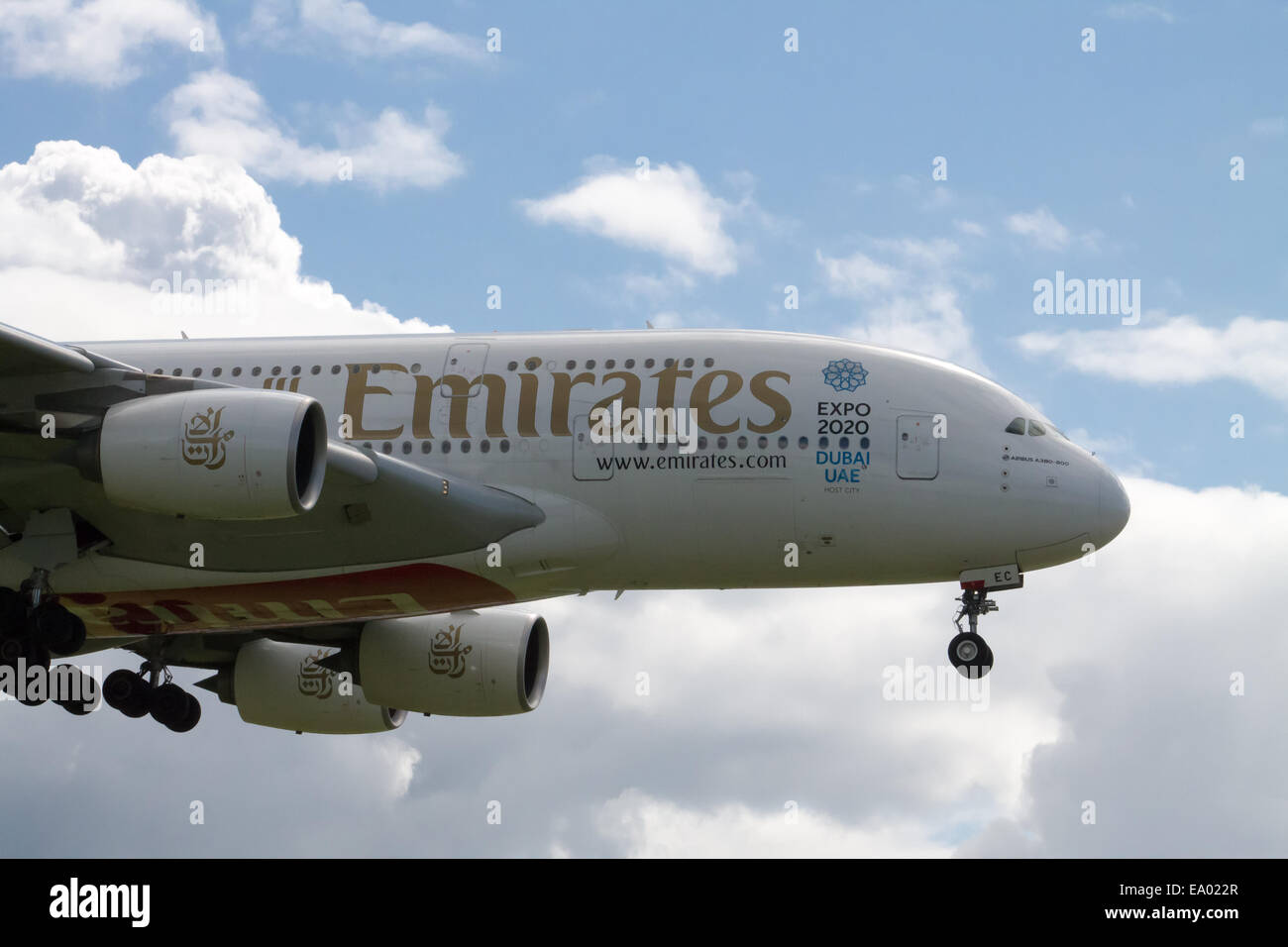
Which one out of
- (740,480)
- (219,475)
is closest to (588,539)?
(740,480)

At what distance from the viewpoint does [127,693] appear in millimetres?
28375

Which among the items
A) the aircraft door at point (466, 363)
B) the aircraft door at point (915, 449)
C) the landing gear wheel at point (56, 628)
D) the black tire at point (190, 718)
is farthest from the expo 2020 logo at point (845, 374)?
the black tire at point (190, 718)

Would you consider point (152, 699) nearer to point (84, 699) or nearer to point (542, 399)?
point (84, 699)

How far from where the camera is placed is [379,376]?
77.9ft

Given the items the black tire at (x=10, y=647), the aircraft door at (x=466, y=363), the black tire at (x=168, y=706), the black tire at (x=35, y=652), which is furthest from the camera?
the black tire at (x=168, y=706)

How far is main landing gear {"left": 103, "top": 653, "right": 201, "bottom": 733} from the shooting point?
1116 inches

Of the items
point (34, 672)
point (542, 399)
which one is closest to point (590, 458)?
point (542, 399)

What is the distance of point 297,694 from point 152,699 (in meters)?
2.44

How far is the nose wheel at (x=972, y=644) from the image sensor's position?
2305 centimetres

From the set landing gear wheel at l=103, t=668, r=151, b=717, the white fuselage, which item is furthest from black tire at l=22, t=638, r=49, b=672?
landing gear wheel at l=103, t=668, r=151, b=717

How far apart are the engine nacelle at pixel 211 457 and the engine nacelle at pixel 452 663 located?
7.45 m

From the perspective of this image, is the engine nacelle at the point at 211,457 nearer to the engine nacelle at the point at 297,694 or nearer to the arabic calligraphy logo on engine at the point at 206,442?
the arabic calligraphy logo on engine at the point at 206,442

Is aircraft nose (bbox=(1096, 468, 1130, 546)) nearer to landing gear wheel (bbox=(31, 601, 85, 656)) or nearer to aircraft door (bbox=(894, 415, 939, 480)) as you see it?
aircraft door (bbox=(894, 415, 939, 480))

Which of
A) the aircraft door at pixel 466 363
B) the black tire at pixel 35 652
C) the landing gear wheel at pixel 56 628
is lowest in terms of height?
the black tire at pixel 35 652
